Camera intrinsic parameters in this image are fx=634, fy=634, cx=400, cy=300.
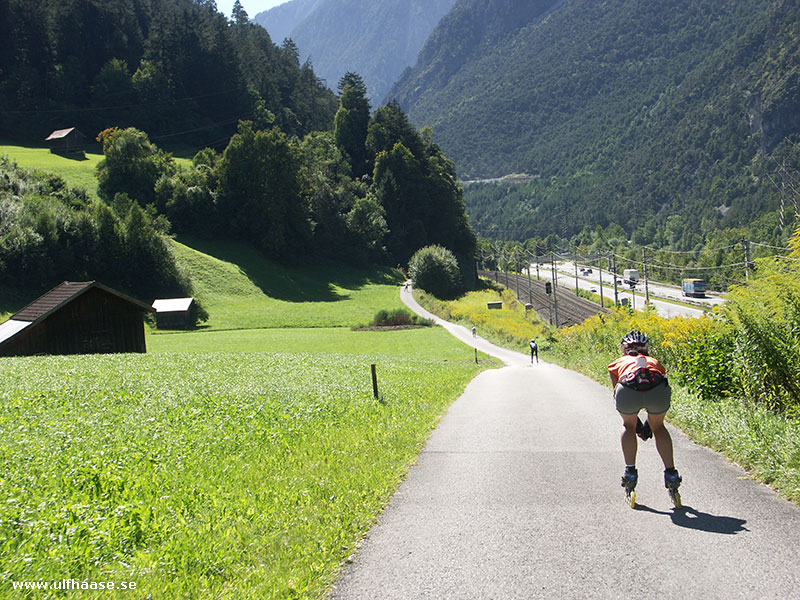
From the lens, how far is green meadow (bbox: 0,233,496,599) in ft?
18.3

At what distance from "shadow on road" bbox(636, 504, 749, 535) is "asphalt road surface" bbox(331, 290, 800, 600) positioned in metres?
0.02

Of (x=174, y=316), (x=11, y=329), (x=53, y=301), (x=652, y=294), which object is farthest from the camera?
(x=652, y=294)

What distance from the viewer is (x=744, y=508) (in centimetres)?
678

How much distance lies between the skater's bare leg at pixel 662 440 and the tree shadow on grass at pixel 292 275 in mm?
71665

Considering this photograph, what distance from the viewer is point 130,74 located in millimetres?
123000

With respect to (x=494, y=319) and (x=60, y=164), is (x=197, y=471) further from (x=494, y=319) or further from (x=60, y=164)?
(x=60, y=164)

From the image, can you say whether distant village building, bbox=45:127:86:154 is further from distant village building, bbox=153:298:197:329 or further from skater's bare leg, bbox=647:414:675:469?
skater's bare leg, bbox=647:414:675:469

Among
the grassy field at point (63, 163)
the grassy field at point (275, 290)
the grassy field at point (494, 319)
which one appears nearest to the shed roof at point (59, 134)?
the grassy field at point (63, 163)

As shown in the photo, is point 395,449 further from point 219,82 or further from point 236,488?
point 219,82

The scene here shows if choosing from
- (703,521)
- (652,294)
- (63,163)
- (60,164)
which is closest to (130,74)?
(63,163)

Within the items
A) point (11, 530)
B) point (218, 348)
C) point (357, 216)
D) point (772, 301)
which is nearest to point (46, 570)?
point (11, 530)

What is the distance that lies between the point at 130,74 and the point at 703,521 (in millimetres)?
136990

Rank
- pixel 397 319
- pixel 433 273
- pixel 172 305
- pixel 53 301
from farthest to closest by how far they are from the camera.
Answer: pixel 433 273, pixel 397 319, pixel 172 305, pixel 53 301

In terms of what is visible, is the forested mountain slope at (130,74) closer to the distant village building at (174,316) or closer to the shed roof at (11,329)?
the distant village building at (174,316)
